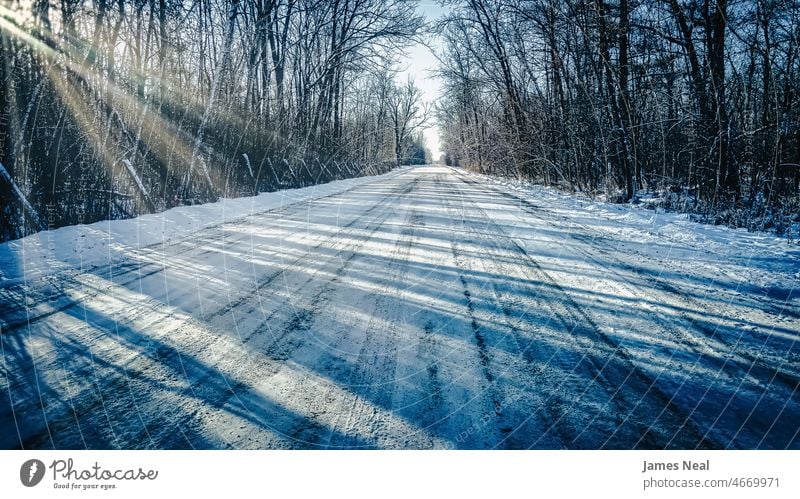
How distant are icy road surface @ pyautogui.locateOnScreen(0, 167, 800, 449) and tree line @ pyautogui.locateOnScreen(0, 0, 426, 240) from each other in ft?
5.83

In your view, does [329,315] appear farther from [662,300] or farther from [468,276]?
[662,300]

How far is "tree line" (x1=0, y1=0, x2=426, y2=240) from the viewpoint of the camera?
5.04 metres

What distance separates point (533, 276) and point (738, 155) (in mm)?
7031

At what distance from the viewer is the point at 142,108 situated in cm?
805

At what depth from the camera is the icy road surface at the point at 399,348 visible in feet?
4.96

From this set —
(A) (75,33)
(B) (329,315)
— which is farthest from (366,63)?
(B) (329,315)
